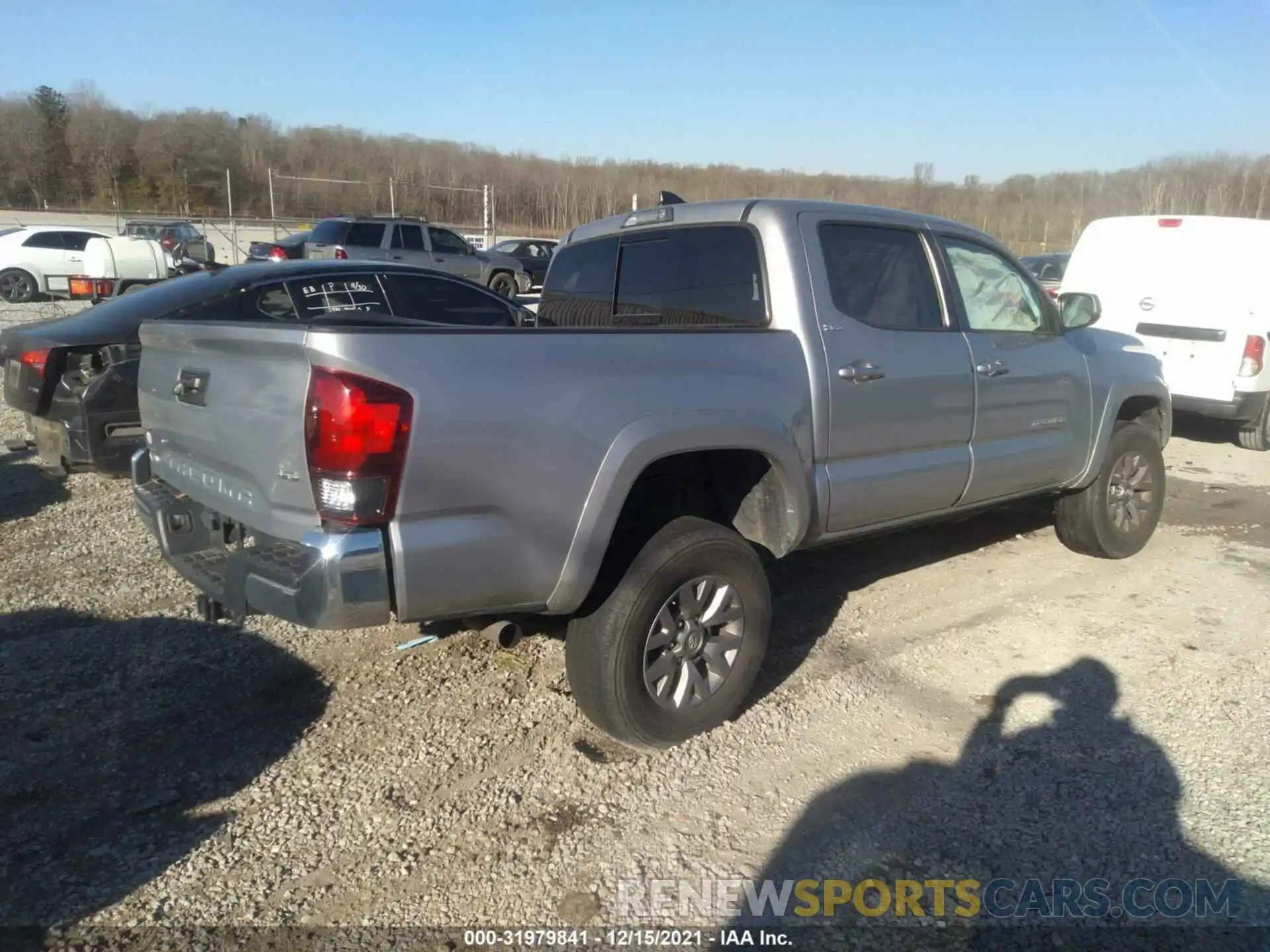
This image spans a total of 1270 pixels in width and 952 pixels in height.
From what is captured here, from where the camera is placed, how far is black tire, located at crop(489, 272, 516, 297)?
2269 cm

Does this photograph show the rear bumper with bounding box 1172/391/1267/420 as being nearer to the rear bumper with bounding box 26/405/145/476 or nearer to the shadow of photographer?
the shadow of photographer

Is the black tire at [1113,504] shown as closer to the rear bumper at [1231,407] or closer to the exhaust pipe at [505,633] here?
the rear bumper at [1231,407]

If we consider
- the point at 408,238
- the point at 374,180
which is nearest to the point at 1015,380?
the point at 408,238

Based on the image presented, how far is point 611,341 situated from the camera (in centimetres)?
318

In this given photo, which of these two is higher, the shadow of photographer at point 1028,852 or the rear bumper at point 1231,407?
the rear bumper at point 1231,407

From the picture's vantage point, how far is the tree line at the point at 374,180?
37.7 metres

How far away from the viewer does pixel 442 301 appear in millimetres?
7688

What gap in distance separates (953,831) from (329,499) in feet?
7.45

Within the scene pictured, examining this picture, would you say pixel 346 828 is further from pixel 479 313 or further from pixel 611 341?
pixel 479 313

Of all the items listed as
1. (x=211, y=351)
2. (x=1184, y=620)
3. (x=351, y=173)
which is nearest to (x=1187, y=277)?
(x=1184, y=620)

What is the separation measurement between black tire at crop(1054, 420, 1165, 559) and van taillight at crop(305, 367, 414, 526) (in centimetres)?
447

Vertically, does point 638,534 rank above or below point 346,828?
above

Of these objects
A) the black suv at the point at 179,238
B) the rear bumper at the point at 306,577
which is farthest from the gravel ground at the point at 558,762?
the black suv at the point at 179,238

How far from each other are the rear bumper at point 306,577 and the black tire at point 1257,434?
958cm
